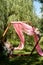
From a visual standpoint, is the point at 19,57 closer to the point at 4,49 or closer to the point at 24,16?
the point at 4,49

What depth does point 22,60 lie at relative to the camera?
12562 millimetres

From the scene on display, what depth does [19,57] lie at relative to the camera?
13234 mm

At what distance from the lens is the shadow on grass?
11947 millimetres

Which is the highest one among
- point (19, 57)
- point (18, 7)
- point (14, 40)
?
point (18, 7)

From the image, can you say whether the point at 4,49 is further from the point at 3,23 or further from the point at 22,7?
the point at 22,7

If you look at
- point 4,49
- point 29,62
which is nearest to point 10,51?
point 4,49

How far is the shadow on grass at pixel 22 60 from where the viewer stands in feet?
39.2

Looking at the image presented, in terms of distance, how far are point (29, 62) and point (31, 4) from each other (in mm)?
6500

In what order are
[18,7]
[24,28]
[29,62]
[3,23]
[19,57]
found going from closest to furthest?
1. [24,28]
2. [29,62]
3. [19,57]
4. [3,23]
5. [18,7]

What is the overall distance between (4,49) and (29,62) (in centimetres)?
Result: 146

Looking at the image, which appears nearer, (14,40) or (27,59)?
Result: (27,59)

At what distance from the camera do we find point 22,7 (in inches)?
685

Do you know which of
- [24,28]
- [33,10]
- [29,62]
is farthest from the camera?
[33,10]

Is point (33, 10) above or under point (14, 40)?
above
